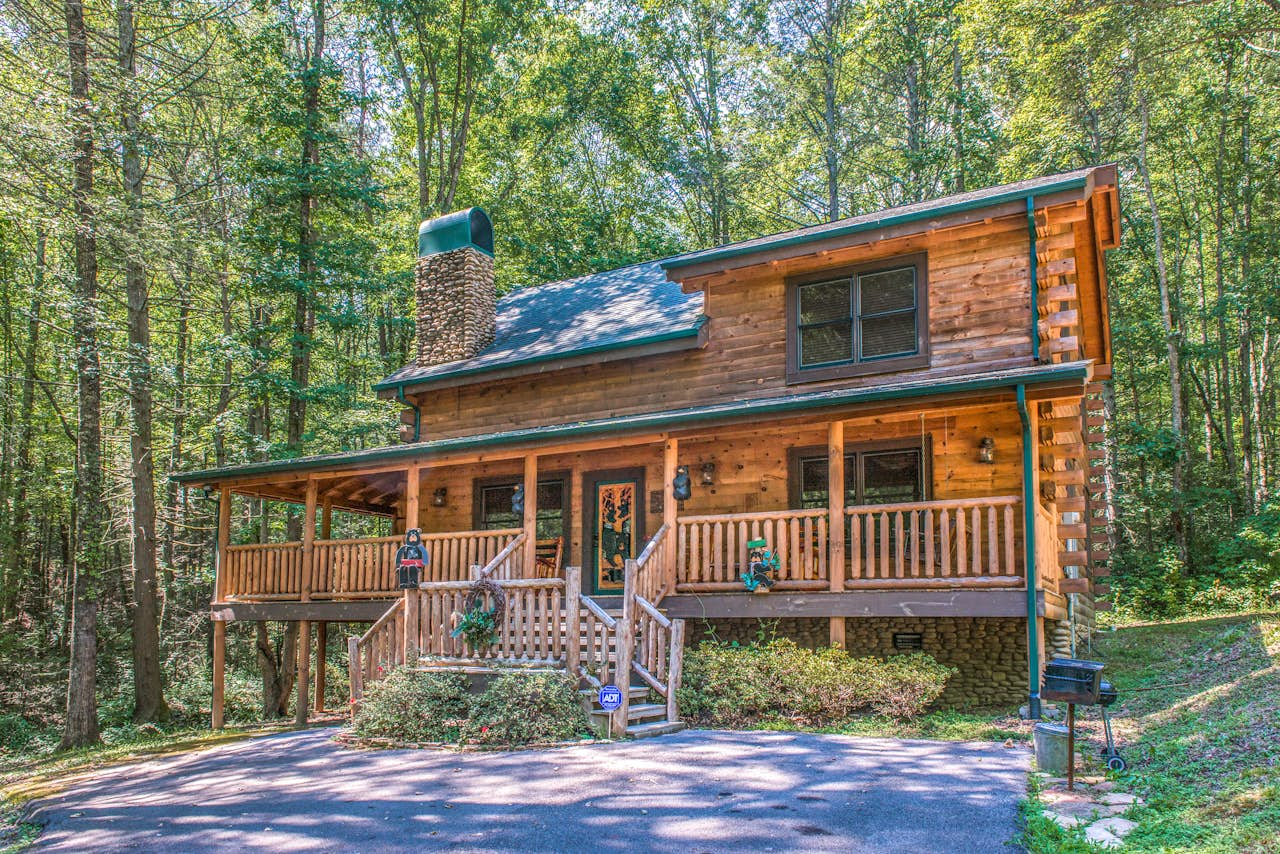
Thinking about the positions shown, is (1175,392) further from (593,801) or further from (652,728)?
(593,801)

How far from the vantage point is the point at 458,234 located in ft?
61.4

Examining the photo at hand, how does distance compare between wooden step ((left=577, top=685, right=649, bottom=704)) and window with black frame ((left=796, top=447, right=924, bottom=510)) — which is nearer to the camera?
wooden step ((left=577, top=685, right=649, bottom=704))

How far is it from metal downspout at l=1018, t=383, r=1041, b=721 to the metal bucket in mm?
2923

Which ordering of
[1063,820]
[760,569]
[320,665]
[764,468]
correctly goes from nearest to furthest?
[1063,820]
[760,569]
[764,468]
[320,665]

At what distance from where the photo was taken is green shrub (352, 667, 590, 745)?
9.68m

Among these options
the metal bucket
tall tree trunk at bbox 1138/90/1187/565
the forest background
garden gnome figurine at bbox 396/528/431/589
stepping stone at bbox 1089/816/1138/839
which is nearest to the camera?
stepping stone at bbox 1089/816/1138/839

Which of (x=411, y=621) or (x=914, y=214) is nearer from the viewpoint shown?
(x=411, y=621)

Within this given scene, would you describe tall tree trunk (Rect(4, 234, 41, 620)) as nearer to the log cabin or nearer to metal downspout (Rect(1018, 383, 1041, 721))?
the log cabin

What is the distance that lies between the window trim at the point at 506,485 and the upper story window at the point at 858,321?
4179 millimetres

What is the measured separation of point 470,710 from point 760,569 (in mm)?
3845

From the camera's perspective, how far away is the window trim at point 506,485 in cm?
1576

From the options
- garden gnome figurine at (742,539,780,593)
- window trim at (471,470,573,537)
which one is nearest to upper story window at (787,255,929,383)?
garden gnome figurine at (742,539,780,593)

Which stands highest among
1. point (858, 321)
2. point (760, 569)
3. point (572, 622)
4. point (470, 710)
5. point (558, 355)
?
point (858, 321)

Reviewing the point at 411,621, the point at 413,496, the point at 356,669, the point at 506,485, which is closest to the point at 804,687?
the point at 411,621
